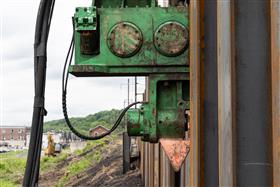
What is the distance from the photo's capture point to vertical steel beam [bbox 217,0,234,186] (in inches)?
76.3

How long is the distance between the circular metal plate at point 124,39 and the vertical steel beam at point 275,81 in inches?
55.8

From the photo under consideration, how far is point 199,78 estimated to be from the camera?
2311 millimetres

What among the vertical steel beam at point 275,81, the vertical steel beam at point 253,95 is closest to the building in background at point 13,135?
the vertical steel beam at point 253,95

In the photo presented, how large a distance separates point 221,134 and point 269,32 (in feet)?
1.52

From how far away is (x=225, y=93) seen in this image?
200 cm

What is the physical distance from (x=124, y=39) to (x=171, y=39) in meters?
0.30

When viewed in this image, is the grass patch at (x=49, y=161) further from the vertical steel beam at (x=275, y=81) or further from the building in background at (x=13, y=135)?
the building in background at (x=13, y=135)

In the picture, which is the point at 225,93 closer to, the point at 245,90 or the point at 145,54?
the point at 245,90

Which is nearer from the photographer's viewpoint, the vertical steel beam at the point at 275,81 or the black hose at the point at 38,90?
the vertical steel beam at the point at 275,81

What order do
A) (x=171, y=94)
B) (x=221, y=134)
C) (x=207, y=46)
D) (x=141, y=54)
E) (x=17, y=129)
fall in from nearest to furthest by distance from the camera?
(x=221, y=134) → (x=207, y=46) → (x=141, y=54) → (x=171, y=94) → (x=17, y=129)

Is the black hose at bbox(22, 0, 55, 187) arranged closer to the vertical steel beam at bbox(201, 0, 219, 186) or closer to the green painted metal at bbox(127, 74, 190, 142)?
the green painted metal at bbox(127, 74, 190, 142)

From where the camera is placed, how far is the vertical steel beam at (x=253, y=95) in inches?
73.5

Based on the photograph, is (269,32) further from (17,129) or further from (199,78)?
(17,129)

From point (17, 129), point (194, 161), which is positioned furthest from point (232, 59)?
point (17, 129)
